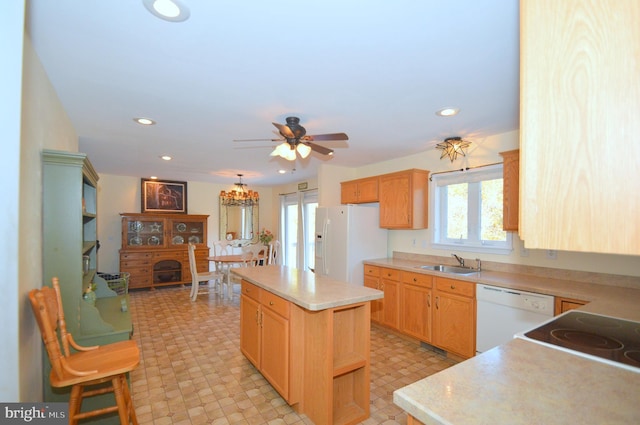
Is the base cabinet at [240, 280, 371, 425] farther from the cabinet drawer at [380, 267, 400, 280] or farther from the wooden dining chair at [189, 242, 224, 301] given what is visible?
the wooden dining chair at [189, 242, 224, 301]

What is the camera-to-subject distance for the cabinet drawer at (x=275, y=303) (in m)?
2.17

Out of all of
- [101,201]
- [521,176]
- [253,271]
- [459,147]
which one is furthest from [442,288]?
[101,201]

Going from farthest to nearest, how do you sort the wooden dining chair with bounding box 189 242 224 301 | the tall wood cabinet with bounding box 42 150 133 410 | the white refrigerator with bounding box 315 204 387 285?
the wooden dining chair with bounding box 189 242 224 301 → the white refrigerator with bounding box 315 204 387 285 → the tall wood cabinet with bounding box 42 150 133 410

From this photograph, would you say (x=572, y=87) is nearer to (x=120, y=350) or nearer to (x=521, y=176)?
(x=521, y=176)

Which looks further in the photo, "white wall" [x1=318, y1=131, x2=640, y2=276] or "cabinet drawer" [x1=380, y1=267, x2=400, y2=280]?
"cabinet drawer" [x1=380, y1=267, x2=400, y2=280]

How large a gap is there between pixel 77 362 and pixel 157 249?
4.73 m

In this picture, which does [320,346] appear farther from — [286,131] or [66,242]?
[66,242]

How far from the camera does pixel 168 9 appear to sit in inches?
52.3

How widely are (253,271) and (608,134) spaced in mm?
2803

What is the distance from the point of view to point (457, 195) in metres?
3.72

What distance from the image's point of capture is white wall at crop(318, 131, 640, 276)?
8.28 feet

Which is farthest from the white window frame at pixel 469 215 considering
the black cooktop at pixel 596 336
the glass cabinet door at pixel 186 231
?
the glass cabinet door at pixel 186 231

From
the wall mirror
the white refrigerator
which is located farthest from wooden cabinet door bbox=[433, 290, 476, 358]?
the wall mirror

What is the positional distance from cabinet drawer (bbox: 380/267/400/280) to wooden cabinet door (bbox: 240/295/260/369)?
180 cm
